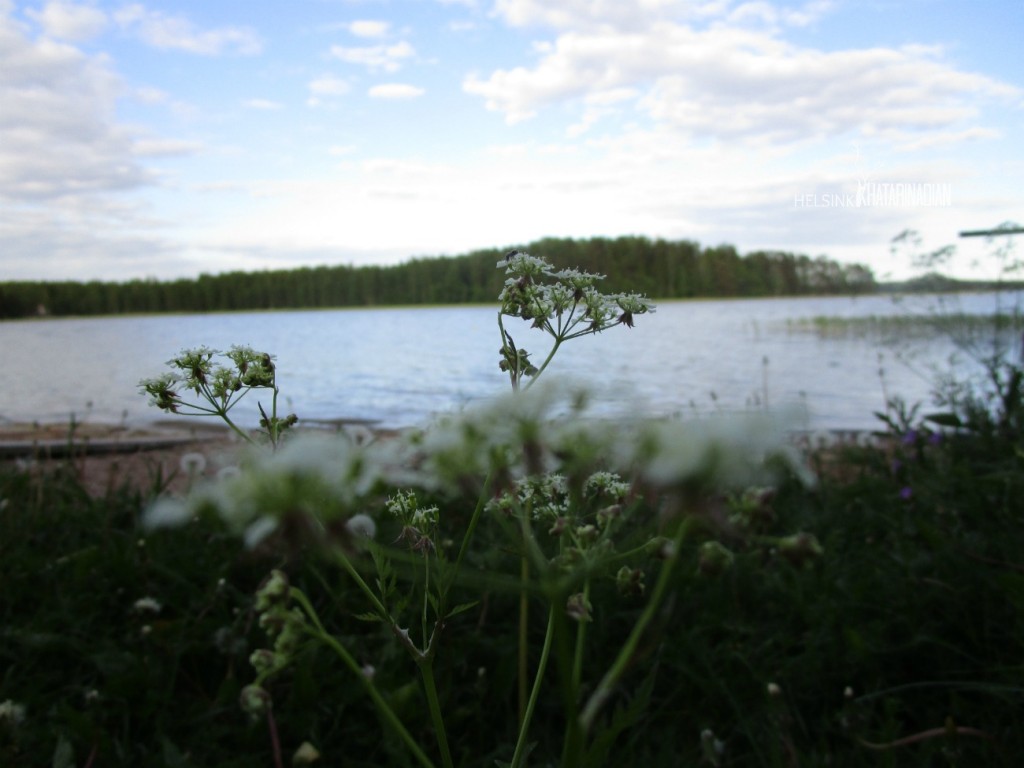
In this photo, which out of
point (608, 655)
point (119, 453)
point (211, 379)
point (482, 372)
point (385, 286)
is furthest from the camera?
point (385, 286)

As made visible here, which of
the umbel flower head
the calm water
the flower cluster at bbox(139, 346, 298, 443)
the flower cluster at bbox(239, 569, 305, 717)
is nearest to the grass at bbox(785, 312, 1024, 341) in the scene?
the calm water

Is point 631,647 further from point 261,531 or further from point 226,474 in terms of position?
point 226,474

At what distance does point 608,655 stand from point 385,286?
48.6 m

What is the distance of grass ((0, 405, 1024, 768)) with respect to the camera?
215 cm

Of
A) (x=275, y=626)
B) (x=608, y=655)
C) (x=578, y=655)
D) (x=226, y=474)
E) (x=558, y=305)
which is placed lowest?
(x=608, y=655)

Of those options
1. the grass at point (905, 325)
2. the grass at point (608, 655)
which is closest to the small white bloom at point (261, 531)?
the grass at point (608, 655)

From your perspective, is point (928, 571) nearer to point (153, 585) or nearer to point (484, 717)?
point (484, 717)

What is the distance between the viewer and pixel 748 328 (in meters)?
28.3

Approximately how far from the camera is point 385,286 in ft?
164

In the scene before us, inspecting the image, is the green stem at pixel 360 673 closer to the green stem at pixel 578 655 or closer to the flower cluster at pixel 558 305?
the green stem at pixel 578 655

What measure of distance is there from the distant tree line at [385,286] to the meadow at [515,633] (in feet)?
88.5

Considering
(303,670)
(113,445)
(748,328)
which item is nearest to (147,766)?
(303,670)

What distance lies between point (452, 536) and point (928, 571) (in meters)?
1.93

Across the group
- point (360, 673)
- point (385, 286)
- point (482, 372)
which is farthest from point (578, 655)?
point (385, 286)
